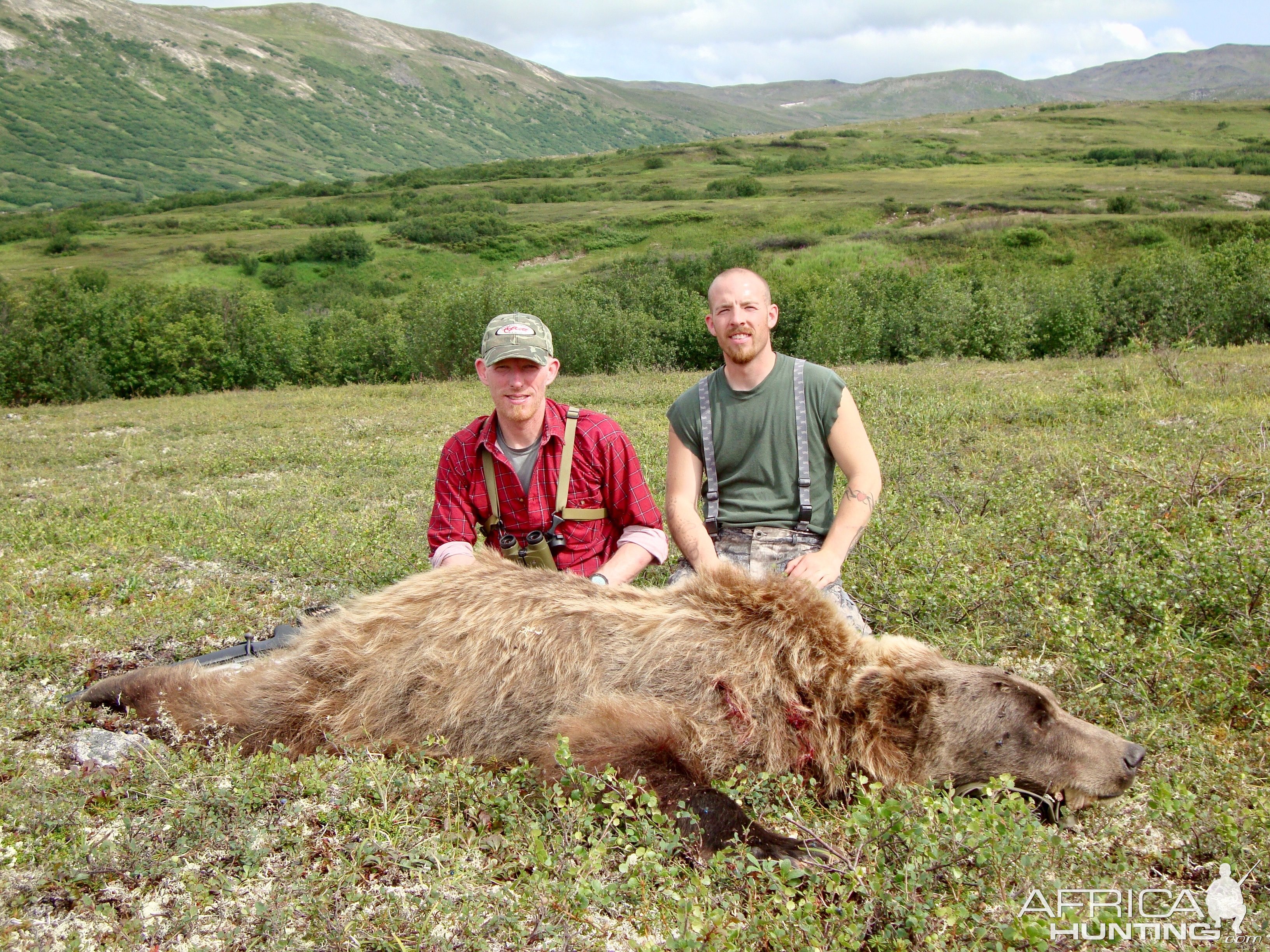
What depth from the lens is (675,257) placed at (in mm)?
50375

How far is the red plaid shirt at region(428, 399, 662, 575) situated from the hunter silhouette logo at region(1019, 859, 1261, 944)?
2861 mm

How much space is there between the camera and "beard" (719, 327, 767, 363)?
498 cm

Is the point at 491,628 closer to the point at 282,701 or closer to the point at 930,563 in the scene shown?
the point at 282,701

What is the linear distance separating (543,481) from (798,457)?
1.57 m

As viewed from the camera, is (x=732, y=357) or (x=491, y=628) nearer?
(x=491, y=628)

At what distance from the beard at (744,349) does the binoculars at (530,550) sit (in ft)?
5.17

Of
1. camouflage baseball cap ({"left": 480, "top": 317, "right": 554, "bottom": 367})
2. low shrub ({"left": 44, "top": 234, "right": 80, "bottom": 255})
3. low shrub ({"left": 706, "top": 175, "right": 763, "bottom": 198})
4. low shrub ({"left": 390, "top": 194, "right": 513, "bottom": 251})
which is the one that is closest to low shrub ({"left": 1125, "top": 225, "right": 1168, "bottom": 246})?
low shrub ({"left": 706, "top": 175, "right": 763, "bottom": 198})

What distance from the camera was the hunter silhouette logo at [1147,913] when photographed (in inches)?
102

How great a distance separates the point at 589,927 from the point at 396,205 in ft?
272

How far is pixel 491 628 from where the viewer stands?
3801 mm

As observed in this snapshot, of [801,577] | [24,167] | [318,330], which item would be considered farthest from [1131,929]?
[24,167]

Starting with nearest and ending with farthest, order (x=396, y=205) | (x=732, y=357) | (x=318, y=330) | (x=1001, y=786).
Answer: (x=1001, y=786)
(x=732, y=357)
(x=318, y=330)
(x=396, y=205)

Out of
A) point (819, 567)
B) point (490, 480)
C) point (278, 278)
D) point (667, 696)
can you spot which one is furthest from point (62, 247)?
point (667, 696)

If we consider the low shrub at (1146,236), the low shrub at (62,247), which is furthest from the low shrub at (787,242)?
the low shrub at (62,247)
